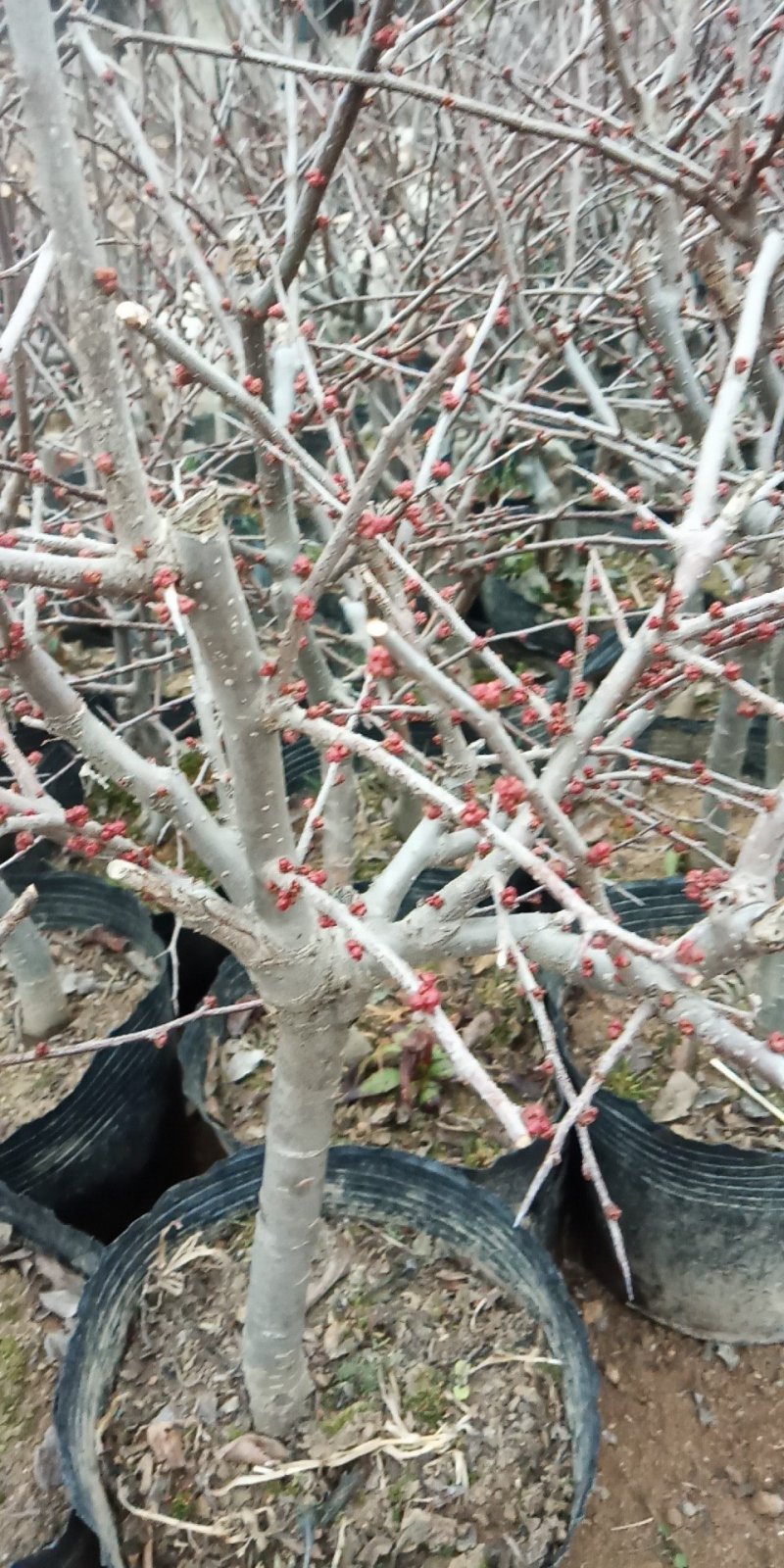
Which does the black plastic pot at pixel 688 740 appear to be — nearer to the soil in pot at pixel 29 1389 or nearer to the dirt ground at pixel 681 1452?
the dirt ground at pixel 681 1452

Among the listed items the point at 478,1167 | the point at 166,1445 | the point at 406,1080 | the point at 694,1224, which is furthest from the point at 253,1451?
the point at 694,1224

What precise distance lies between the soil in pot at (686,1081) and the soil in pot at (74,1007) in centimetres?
101

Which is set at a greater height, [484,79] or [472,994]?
[484,79]

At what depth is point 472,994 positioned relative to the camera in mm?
2309

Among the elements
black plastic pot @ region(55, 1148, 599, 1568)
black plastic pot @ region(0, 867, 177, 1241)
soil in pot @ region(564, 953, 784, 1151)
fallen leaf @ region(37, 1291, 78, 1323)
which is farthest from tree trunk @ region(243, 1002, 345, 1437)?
soil in pot @ region(564, 953, 784, 1151)

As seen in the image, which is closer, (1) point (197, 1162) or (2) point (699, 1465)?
(2) point (699, 1465)

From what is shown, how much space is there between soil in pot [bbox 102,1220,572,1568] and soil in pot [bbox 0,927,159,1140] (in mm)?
552

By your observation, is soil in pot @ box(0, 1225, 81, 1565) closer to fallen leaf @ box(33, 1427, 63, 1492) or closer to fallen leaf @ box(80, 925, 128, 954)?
fallen leaf @ box(33, 1427, 63, 1492)

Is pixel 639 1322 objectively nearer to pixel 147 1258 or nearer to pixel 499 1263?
pixel 499 1263

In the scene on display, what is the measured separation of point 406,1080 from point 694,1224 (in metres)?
0.60

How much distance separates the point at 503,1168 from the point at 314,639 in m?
1.07

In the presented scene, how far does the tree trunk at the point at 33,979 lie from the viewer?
2.13 meters

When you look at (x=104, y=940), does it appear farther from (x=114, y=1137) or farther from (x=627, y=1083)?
(x=627, y=1083)

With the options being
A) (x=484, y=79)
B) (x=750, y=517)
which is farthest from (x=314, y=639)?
(x=484, y=79)
